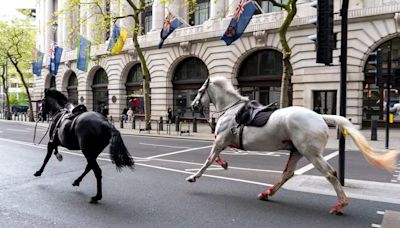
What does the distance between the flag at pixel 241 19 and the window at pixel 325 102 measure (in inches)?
331

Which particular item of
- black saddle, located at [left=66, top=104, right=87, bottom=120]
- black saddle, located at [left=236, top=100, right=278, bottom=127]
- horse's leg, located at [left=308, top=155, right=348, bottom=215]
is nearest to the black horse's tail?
black saddle, located at [left=66, top=104, right=87, bottom=120]

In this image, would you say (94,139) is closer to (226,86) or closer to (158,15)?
(226,86)

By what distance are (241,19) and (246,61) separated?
946 centimetres

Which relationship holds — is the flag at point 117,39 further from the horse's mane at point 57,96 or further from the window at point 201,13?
the horse's mane at point 57,96

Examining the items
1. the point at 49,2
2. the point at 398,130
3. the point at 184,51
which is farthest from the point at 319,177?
the point at 49,2


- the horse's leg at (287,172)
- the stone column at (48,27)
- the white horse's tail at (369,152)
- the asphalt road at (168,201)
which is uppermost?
the stone column at (48,27)

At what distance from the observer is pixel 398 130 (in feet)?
76.8

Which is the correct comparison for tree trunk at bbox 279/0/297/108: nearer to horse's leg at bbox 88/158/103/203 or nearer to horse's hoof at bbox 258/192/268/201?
horse's hoof at bbox 258/192/268/201

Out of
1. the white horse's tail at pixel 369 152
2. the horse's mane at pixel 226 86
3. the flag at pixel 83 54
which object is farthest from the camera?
the flag at pixel 83 54

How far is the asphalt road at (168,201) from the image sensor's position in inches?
210

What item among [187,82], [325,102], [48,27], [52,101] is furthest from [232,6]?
[48,27]

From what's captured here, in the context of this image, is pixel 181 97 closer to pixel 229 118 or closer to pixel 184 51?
pixel 184 51

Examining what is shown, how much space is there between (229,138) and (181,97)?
2863 centimetres

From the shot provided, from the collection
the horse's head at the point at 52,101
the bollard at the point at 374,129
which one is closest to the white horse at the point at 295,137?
the horse's head at the point at 52,101
